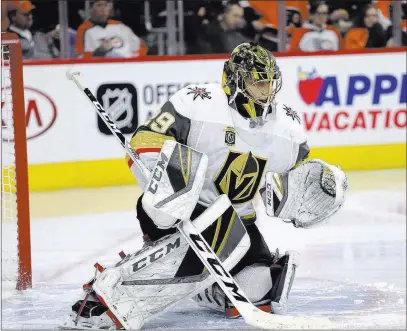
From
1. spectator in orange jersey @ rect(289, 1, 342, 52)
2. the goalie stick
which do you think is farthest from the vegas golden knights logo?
spectator in orange jersey @ rect(289, 1, 342, 52)

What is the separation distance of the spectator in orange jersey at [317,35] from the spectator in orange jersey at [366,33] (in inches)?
3.9

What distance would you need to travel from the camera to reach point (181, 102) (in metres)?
3.36

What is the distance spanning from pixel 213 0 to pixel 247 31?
32 cm

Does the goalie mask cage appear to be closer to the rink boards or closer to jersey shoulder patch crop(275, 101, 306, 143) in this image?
jersey shoulder patch crop(275, 101, 306, 143)

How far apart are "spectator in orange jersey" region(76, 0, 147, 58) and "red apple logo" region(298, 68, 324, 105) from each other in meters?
1.08

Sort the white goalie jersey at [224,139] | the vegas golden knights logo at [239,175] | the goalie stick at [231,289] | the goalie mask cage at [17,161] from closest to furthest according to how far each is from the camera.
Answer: the goalie stick at [231,289] → the white goalie jersey at [224,139] → the vegas golden knights logo at [239,175] → the goalie mask cage at [17,161]

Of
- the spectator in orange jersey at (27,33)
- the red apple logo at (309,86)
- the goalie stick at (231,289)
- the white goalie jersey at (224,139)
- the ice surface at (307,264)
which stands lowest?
the ice surface at (307,264)


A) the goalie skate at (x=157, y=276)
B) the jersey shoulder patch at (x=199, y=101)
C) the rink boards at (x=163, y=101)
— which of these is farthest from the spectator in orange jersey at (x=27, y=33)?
the goalie skate at (x=157, y=276)

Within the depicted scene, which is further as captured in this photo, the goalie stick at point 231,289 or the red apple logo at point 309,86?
the red apple logo at point 309,86

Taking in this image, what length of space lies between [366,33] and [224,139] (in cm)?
419

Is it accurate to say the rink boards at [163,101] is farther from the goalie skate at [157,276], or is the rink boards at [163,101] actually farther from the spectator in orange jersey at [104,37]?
the goalie skate at [157,276]

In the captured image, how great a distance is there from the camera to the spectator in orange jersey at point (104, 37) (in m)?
6.74

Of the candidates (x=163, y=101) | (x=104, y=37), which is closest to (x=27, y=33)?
(x=104, y=37)

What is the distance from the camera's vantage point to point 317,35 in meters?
7.24
